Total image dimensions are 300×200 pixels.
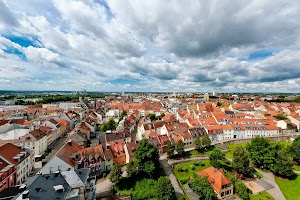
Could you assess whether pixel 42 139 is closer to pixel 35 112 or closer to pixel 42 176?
pixel 42 176

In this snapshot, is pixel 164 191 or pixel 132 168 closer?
pixel 164 191

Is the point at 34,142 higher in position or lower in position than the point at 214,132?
lower

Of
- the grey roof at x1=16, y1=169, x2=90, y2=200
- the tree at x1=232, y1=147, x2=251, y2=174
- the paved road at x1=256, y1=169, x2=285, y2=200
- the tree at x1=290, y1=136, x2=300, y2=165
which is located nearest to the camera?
the grey roof at x1=16, y1=169, x2=90, y2=200

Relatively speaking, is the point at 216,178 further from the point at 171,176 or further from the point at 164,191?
the point at 164,191

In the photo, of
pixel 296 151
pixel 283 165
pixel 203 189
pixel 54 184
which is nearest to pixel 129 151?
pixel 203 189

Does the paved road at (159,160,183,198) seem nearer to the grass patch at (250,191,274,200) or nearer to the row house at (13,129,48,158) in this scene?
the grass patch at (250,191,274,200)

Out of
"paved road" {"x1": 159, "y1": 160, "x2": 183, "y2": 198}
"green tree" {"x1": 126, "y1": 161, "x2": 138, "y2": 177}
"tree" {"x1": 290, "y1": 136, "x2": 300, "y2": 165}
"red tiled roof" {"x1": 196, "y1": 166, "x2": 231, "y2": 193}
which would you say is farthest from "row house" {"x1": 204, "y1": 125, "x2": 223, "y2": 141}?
"green tree" {"x1": 126, "y1": 161, "x2": 138, "y2": 177}

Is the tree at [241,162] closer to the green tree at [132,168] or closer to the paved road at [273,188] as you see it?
the paved road at [273,188]

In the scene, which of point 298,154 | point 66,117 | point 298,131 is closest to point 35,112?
point 66,117
